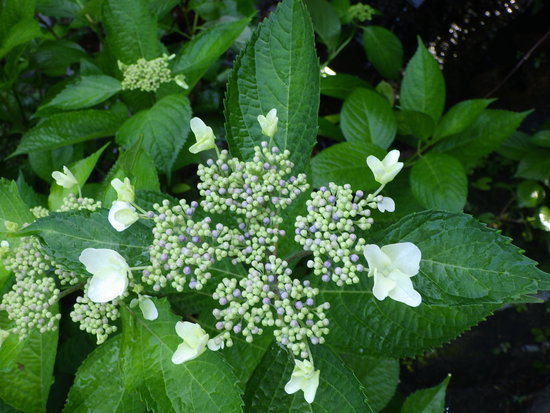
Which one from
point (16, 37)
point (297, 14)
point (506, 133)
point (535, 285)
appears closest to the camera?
point (535, 285)

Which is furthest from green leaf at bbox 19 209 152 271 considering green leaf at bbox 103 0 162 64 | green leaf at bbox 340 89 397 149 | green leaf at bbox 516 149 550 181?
green leaf at bbox 516 149 550 181

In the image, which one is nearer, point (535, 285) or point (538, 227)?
point (535, 285)

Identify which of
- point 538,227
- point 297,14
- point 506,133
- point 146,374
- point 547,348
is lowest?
point 547,348

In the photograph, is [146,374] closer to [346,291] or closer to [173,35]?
[346,291]

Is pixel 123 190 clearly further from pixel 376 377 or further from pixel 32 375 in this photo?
pixel 376 377

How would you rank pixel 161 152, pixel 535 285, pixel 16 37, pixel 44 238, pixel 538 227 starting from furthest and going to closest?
pixel 538 227
pixel 16 37
pixel 161 152
pixel 44 238
pixel 535 285

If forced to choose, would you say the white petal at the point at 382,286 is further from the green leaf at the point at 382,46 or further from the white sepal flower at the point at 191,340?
the green leaf at the point at 382,46

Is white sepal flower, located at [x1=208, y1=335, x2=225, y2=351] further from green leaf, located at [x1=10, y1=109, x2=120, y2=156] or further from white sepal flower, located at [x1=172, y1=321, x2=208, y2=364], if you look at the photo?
green leaf, located at [x1=10, y1=109, x2=120, y2=156]

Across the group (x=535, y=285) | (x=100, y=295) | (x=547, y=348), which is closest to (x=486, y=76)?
(x=547, y=348)
